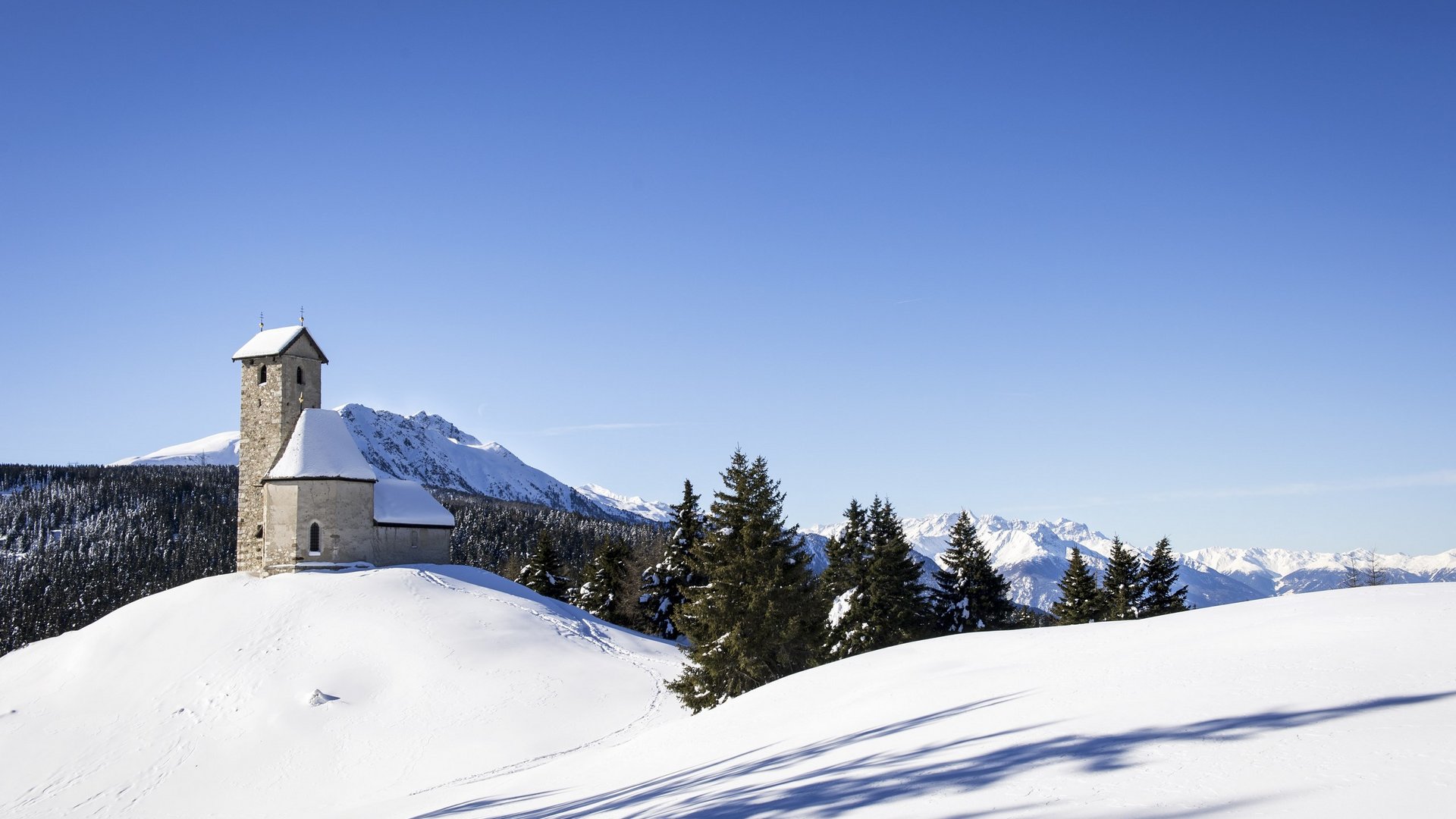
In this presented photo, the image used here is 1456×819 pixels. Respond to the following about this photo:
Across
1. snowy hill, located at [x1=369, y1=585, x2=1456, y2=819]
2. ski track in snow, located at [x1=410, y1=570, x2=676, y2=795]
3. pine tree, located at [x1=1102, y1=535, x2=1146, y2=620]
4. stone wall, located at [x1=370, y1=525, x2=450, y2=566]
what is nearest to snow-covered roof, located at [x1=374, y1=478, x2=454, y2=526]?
stone wall, located at [x1=370, y1=525, x2=450, y2=566]

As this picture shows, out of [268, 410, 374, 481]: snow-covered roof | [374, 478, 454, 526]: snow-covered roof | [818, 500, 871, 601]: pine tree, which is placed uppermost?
[268, 410, 374, 481]: snow-covered roof

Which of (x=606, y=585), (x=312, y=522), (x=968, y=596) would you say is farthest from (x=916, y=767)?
(x=606, y=585)

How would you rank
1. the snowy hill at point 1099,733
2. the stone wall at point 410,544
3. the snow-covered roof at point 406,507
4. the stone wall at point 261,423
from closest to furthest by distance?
the snowy hill at point 1099,733
the stone wall at point 410,544
the snow-covered roof at point 406,507
the stone wall at point 261,423

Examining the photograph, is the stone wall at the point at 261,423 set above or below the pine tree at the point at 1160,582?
above

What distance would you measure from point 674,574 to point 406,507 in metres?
13.7

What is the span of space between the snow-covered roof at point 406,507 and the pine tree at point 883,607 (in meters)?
20.0

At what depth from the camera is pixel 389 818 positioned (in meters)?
17.5

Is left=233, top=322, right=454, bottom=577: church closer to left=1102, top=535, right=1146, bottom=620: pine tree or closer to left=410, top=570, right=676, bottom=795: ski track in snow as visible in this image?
left=410, top=570, right=676, bottom=795: ski track in snow

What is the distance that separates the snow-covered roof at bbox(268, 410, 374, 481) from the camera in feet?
142

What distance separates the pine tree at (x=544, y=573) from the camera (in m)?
54.5

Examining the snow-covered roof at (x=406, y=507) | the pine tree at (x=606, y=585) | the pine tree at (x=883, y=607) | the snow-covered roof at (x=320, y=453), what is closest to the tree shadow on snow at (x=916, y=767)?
the pine tree at (x=883, y=607)

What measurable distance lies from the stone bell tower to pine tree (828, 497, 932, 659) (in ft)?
93.9

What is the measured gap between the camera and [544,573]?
2148 inches

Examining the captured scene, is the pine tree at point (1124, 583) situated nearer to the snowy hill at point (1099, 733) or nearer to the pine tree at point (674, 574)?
the pine tree at point (674, 574)
